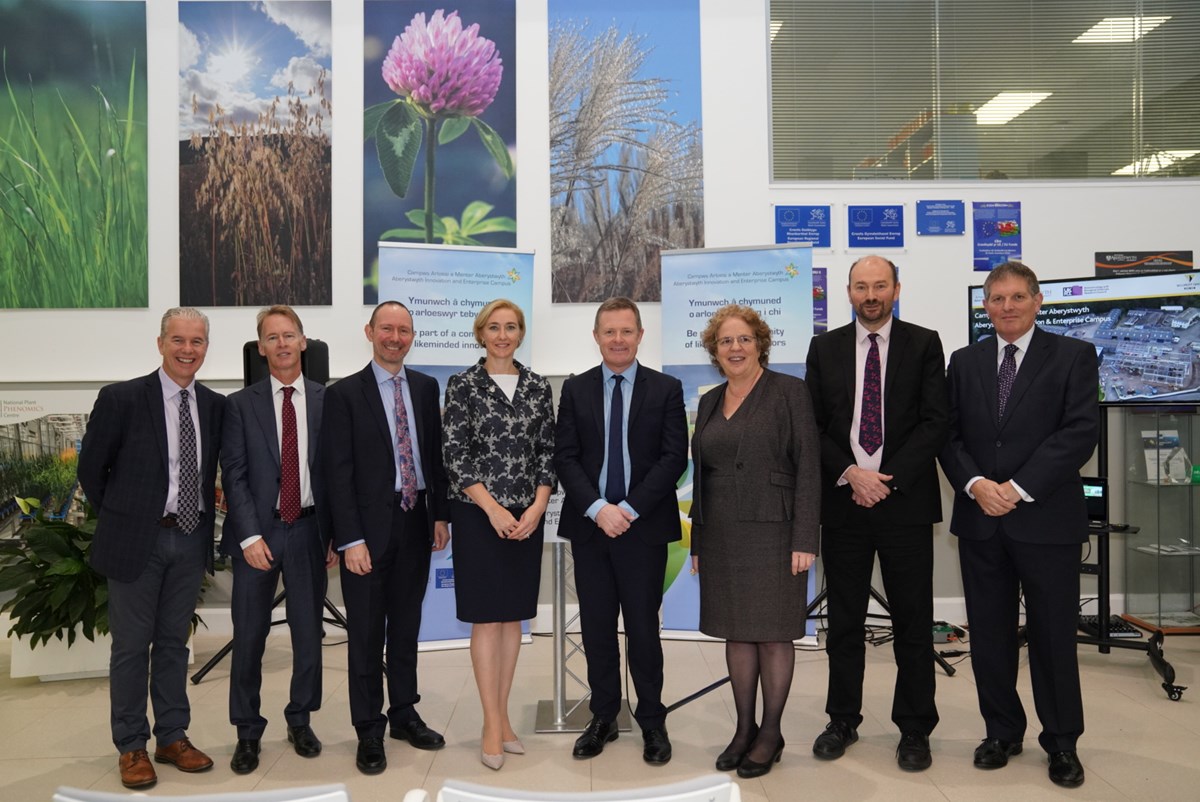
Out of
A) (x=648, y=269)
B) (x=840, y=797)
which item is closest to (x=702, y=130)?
(x=648, y=269)

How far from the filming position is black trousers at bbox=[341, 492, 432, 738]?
3238 millimetres

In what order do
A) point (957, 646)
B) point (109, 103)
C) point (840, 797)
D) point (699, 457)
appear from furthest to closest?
point (109, 103) < point (957, 646) < point (699, 457) < point (840, 797)

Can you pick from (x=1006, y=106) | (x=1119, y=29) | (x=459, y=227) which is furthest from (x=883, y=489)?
(x=1119, y=29)

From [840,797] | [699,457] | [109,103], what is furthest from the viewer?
[109,103]

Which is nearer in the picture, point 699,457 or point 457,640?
point 699,457

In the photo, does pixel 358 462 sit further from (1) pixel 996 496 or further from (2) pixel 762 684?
(1) pixel 996 496

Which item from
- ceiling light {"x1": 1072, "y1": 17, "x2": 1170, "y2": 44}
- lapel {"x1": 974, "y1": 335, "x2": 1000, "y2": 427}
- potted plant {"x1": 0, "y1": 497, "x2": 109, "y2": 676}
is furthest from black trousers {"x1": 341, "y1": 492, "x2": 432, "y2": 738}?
ceiling light {"x1": 1072, "y1": 17, "x2": 1170, "y2": 44}

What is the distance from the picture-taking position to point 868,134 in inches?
222

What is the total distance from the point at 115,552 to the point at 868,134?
4878 millimetres

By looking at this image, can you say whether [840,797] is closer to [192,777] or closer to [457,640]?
[192,777]

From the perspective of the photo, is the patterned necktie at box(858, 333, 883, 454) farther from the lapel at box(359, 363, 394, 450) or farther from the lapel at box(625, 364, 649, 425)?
the lapel at box(359, 363, 394, 450)

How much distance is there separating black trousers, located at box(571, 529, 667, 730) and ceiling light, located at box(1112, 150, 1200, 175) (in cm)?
444

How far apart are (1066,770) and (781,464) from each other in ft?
4.76

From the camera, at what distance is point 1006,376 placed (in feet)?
10.3
